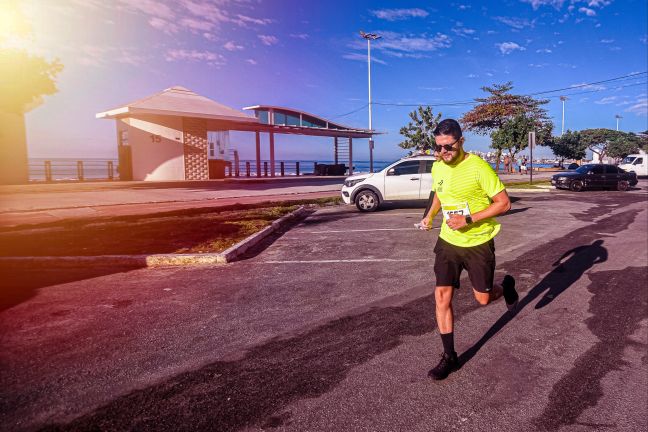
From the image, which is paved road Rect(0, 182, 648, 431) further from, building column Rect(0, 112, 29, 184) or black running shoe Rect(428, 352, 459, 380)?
building column Rect(0, 112, 29, 184)

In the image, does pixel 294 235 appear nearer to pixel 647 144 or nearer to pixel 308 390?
pixel 308 390

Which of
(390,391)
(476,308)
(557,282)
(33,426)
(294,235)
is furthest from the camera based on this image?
(294,235)

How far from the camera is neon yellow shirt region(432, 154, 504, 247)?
3350 mm

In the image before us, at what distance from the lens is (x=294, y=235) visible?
949 cm

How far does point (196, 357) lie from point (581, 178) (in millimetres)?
24348

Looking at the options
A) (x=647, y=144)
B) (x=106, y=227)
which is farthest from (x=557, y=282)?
(x=647, y=144)

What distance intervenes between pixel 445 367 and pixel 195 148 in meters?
25.0

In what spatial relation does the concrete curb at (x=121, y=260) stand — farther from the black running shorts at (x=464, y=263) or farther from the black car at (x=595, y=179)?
the black car at (x=595, y=179)

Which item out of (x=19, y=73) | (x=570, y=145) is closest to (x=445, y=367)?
(x=19, y=73)

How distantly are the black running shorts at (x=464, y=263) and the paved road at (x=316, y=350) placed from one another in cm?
68

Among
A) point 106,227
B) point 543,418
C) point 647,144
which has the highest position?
point 647,144

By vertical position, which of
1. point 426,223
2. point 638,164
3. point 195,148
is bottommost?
point 426,223

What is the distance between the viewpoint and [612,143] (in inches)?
2798

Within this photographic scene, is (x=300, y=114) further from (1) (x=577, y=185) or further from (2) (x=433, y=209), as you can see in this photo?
(2) (x=433, y=209)
